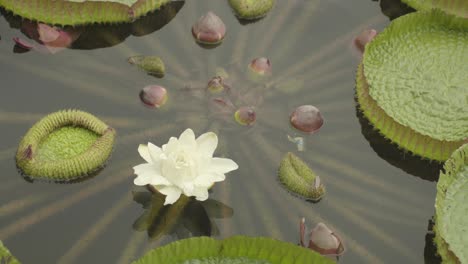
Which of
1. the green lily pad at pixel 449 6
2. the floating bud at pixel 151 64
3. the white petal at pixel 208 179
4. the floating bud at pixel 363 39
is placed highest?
the green lily pad at pixel 449 6

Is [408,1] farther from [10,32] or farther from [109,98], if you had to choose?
A: [10,32]

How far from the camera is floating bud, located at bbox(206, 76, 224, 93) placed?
2.33 m

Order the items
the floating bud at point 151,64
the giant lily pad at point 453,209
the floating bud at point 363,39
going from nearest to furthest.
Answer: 1. the giant lily pad at point 453,209
2. the floating bud at point 151,64
3. the floating bud at point 363,39

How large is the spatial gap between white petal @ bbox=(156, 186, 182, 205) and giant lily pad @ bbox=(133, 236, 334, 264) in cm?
16

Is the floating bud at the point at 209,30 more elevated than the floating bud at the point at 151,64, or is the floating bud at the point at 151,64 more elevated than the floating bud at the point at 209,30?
the floating bud at the point at 209,30

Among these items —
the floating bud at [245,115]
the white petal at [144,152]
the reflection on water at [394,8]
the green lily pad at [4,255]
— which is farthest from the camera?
the reflection on water at [394,8]

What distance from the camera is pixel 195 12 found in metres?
2.59

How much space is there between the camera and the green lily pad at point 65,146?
2.08m

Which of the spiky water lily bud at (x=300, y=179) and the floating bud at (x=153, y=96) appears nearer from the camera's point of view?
the spiky water lily bud at (x=300, y=179)

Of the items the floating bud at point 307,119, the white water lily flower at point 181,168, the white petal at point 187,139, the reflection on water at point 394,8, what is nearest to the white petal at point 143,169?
the white water lily flower at point 181,168

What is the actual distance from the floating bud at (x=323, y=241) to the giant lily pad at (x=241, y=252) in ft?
0.42

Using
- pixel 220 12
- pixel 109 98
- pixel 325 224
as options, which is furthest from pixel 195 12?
pixel 325 224

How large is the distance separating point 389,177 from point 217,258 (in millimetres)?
643

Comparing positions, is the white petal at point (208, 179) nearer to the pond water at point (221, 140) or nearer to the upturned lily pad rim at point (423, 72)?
the pond water at point (221, 140)
